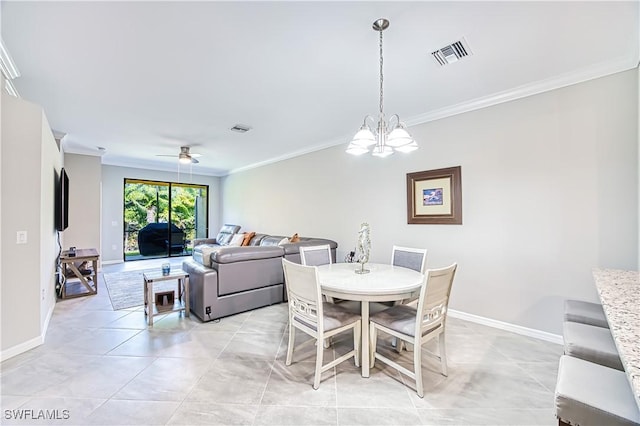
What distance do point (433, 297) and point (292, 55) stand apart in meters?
2.30

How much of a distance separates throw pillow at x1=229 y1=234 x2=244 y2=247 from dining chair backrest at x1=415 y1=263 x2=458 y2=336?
543 centimetres

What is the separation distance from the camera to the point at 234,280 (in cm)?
362

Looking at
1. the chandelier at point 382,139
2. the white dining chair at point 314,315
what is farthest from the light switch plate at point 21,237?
the chandelier at point 382,139

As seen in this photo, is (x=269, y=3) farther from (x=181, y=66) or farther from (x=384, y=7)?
(x=181, y=66)

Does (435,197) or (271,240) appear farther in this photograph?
(271,240)

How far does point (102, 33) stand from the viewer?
2127mm

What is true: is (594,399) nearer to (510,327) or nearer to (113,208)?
(510,327)

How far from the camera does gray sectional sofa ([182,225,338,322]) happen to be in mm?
3438

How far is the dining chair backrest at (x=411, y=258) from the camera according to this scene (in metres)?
3.05

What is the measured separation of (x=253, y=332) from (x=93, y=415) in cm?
152

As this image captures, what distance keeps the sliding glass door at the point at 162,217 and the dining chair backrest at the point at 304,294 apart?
743 centimetres

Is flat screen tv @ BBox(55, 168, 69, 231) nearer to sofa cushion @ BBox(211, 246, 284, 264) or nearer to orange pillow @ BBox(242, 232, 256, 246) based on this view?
sofa cushion @ BBox(211, 246, 284, 264)

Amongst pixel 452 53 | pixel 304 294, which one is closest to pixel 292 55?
pixel 452 53

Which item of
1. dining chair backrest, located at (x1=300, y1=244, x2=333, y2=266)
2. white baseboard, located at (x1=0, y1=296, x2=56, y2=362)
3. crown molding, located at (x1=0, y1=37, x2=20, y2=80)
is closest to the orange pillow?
dining chair backrest, located at (x1=300, y1=244, x2=333, y2=266)
